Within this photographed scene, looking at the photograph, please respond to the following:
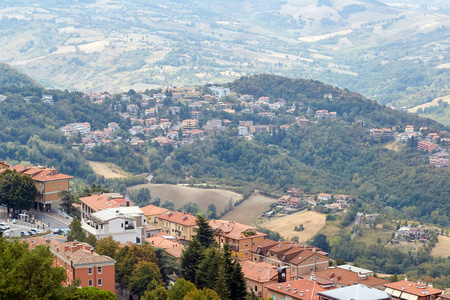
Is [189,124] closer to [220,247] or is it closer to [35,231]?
[220,247]

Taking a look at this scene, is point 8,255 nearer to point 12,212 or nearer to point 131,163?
point 12,212

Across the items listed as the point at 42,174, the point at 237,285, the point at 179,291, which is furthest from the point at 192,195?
the point at 179,291

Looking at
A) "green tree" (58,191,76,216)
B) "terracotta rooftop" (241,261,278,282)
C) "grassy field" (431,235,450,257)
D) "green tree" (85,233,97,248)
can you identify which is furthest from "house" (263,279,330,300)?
"grassy field" (431,235,450,257)

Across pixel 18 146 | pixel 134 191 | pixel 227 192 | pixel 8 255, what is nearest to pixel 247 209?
pixel 227 192

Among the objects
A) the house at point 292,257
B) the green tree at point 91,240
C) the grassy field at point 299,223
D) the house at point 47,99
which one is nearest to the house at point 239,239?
the house at point 292,257

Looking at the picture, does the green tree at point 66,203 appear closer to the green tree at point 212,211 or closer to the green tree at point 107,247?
the green tree at point 107,247

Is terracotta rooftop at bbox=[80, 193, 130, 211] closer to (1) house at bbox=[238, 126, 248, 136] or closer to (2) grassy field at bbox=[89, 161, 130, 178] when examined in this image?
(2) grassy field at bbox=[89, 161, 130, 178]
